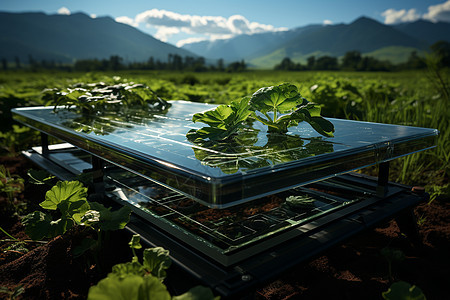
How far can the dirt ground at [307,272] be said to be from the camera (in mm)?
1190

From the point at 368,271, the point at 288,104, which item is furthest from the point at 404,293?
the point at 288,104

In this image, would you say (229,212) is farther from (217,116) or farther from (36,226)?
(36,226)

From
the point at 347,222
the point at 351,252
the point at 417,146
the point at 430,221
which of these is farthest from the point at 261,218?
the point at 430,221

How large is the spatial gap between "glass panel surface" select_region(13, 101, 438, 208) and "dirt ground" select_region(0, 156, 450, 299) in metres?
0.35

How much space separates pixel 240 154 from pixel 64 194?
76cm

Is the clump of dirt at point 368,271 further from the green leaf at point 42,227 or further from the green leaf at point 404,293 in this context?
the green leaf at point 42,227

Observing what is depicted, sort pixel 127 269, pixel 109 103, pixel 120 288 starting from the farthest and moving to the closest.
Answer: pixel 109 103 < pixel 127 269 < pixel 120 288

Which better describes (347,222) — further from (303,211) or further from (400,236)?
(400,236)

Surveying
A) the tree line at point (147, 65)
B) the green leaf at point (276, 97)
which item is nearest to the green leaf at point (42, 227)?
the green leaf at point (276, 97)

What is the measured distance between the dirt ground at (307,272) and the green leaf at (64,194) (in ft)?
0.62

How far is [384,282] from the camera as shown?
131 cm

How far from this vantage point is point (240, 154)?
3.77 ft

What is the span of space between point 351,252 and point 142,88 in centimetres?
221

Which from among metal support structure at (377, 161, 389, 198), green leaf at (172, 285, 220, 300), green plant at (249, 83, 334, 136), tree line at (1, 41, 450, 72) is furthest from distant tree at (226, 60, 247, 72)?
green leaf at (172, 285, 220, 300)
